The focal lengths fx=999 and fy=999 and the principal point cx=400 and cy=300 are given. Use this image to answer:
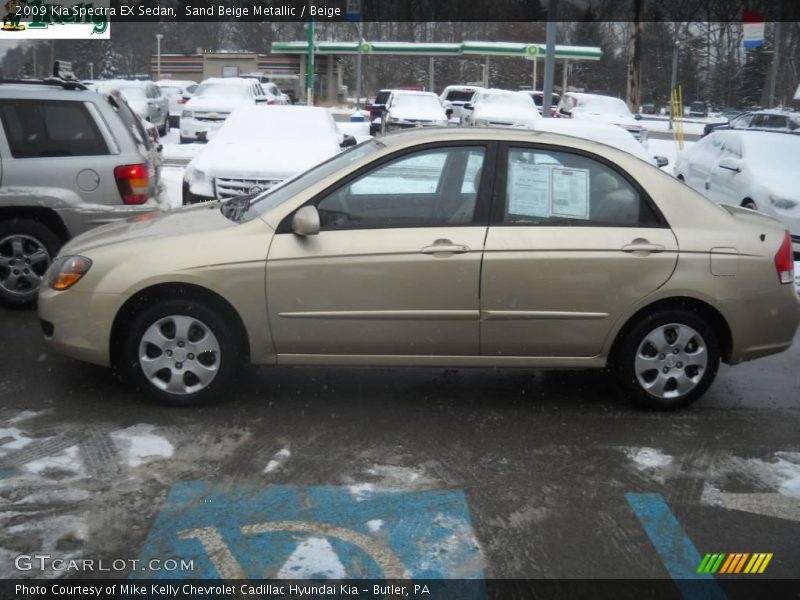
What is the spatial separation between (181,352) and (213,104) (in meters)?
21.4

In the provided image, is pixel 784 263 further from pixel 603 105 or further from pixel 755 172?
pixel 603 105

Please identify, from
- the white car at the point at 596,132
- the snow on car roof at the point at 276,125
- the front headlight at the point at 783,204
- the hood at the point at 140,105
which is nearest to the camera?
the front headlight at the point at 783,204

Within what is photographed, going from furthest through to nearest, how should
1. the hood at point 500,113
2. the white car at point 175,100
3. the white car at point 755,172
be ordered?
the white car at point 175,100 → the hood at point 500,113 → the white car at point 755,172

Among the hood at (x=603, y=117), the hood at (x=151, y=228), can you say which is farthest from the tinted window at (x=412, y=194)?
the hood at (x=603, y=117)

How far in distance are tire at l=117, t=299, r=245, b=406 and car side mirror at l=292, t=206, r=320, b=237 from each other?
69 centimetres

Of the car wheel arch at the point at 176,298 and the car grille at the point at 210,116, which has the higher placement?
the car grille at the point at 210,116

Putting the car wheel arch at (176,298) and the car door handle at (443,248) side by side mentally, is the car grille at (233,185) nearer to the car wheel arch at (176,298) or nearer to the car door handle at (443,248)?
the car wheel arch at (176,298)

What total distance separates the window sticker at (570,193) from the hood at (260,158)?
18.2ft

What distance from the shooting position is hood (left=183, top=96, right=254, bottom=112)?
84.6 feet

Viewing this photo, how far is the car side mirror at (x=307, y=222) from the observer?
18.4 feet

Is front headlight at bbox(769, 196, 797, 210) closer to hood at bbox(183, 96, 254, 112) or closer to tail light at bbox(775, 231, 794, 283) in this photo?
tail light at bbox(775, 231, 794, 283)

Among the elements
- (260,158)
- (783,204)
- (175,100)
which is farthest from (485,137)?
(175,100)

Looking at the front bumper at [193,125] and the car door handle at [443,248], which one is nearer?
the car door handle at [443,248]

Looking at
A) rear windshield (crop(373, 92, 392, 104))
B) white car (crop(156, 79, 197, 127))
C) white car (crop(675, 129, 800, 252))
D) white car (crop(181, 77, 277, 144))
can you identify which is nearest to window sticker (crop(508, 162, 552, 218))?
white car (crop(675, 129, 800, 252))
